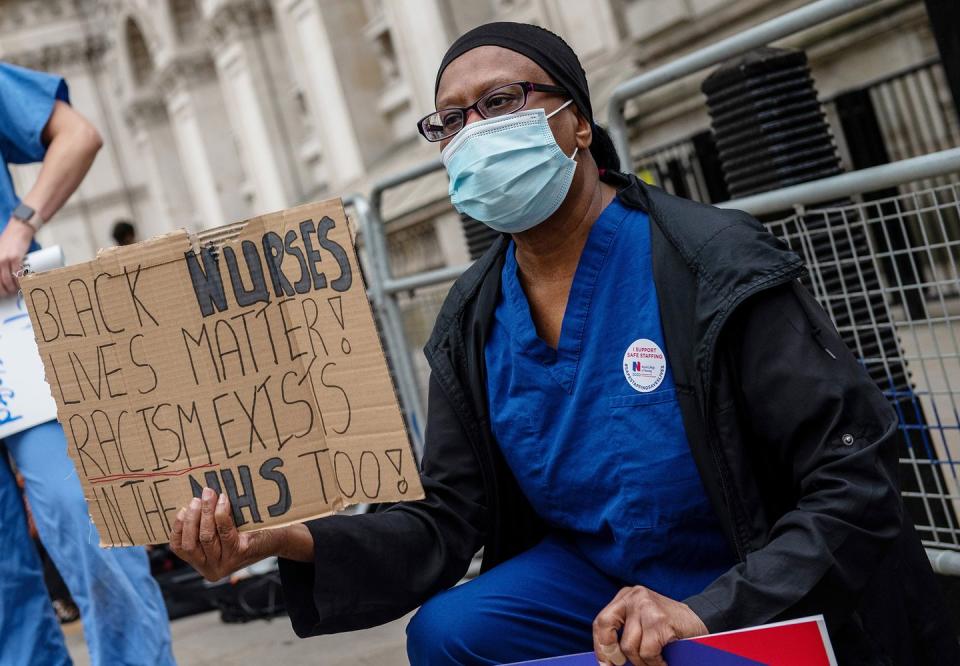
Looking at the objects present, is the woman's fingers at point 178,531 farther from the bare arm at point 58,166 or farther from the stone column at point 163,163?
the stone column at point 163,163

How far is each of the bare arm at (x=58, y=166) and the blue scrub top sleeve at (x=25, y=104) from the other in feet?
0.09

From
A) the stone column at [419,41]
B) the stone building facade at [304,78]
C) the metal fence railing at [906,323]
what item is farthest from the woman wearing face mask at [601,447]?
the stone column at [419,41]

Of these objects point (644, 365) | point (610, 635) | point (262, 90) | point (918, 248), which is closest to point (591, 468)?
point (644, 365)

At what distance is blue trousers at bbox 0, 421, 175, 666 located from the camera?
121 inches

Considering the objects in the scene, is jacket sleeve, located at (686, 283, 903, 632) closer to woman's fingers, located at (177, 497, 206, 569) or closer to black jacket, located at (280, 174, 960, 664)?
black jacket, located at (280, 174, 960, 664)

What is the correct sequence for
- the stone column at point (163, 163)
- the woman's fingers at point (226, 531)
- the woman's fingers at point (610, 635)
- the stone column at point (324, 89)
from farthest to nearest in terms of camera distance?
1. the stone column at point (163, 163)
2. the stone column at point (324, 89)
3. the woman's fingers at point (226, 531)
4. the woman's fingers at point (610, 635)

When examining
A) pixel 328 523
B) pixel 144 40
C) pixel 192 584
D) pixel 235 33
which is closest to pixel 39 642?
pixel 328 523

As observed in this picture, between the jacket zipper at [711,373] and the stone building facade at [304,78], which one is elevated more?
the stone building facade at [304,78]

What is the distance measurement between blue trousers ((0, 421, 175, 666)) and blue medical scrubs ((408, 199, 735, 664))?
43.0 inches

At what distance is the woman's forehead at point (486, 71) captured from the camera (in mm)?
2301

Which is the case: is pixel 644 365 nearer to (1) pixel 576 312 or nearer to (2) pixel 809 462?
(1) pixel 576 312

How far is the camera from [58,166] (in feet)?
10.8

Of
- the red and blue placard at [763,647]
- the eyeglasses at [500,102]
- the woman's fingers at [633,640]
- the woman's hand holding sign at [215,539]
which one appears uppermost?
the eyeglasses at [500,102]

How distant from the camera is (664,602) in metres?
1.84
